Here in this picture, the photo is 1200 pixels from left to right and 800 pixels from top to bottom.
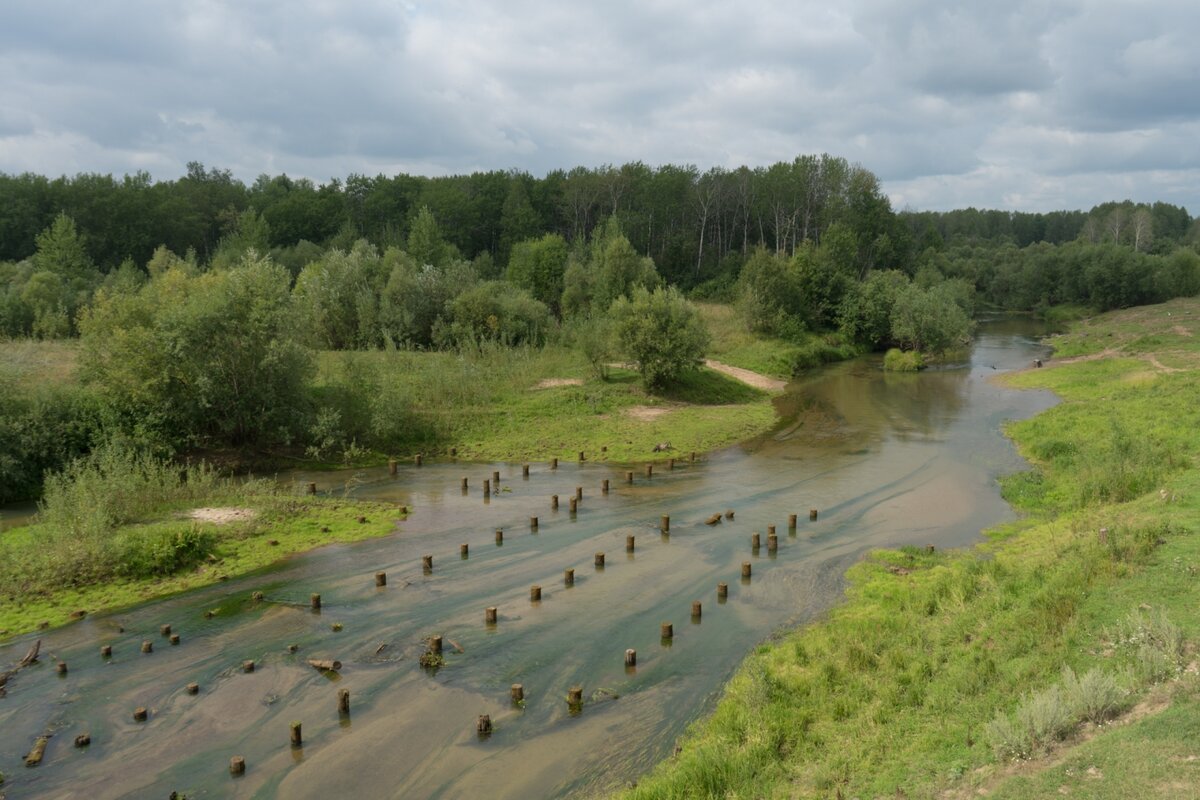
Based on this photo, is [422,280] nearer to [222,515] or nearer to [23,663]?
[222,515]

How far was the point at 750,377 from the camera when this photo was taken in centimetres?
5309

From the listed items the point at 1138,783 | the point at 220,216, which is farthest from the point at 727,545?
the point at 220,216

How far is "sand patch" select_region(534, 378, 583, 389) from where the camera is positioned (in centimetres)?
4306

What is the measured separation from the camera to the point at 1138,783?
837cm

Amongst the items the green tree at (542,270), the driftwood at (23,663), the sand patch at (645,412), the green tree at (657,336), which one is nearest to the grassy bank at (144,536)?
the driftwood at (23,663)

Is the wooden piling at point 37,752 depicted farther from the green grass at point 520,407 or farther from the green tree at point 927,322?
the green tree at point 927,322

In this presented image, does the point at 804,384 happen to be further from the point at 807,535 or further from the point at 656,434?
the point at 807,535

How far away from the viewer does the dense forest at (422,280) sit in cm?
3008

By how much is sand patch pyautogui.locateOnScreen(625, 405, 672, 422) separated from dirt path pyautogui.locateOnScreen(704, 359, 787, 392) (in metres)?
9.93

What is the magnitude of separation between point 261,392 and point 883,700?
26.7 meters

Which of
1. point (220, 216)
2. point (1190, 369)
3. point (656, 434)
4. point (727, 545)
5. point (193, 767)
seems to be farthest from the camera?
point (220, 216)

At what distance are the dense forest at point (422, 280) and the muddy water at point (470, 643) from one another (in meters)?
6.56

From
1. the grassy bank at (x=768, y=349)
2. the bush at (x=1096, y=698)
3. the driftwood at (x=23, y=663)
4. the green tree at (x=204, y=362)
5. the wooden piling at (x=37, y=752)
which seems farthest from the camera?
the grassy bank at (x=768, y=349)

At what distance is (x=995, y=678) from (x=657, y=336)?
31.9 m
